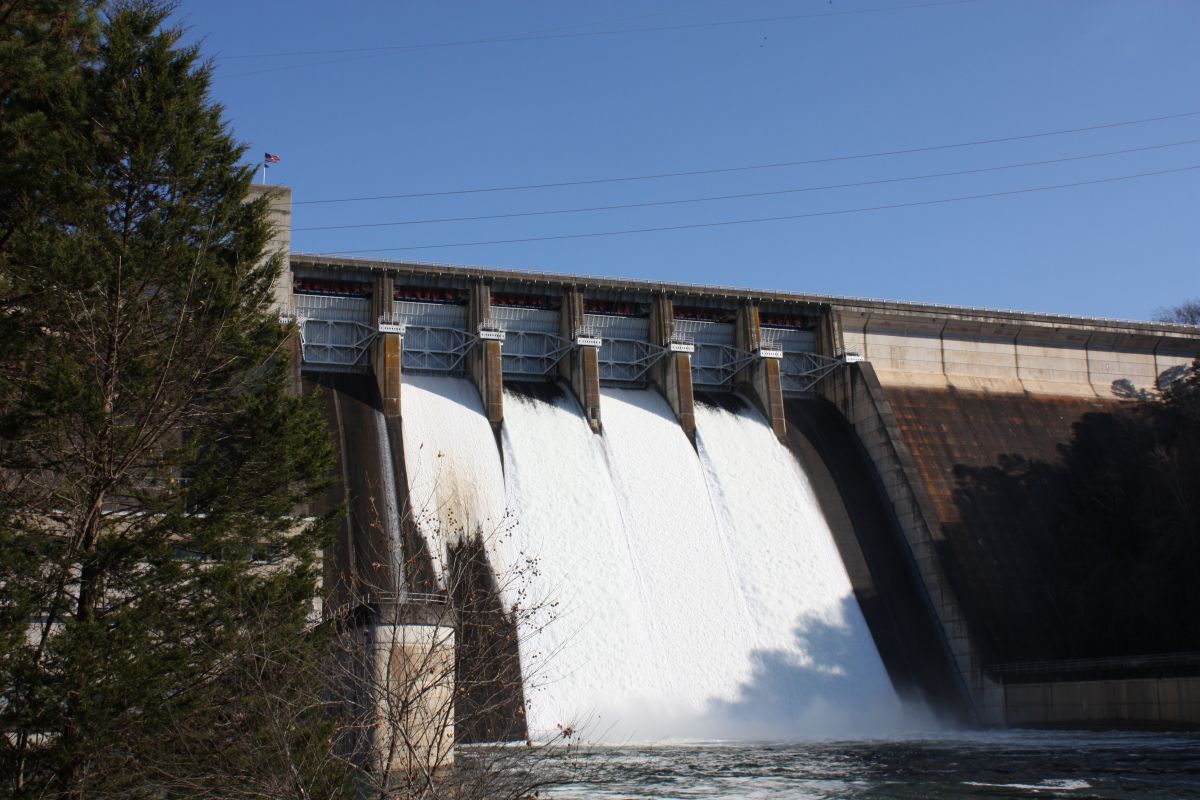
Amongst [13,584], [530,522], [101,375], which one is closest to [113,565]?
[13,584]

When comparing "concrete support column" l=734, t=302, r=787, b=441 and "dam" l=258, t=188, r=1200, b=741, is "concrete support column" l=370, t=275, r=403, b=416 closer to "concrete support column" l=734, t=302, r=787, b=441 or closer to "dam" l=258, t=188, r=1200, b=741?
"dam" l=258, t=188, r=1200, b=741

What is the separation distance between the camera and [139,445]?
9.63m

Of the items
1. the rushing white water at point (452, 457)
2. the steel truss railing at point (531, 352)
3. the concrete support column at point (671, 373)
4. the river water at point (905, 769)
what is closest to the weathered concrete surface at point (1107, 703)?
the river water at point (905, 769)

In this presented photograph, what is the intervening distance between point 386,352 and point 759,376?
34.7 feet

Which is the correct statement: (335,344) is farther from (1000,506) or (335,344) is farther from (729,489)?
(1000,506)

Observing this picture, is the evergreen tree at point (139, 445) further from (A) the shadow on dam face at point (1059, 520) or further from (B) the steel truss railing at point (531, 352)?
(A) the shadow on dam face at point (1059, 520)

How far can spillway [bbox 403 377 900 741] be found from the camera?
2419 centimetres

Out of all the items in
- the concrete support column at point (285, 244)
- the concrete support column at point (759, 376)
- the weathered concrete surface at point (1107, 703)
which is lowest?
the weathered concrete surface at point (1107, 703)

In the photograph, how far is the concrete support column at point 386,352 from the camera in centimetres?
2759

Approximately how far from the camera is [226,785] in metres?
8.01

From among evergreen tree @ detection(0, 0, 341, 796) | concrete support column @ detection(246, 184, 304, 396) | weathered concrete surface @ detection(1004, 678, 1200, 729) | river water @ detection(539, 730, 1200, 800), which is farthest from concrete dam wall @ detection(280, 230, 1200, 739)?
evergreen tree @ detection(0, 0, 341, 796)

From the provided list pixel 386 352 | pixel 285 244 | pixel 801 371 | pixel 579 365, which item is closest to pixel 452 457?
pixel 386 352

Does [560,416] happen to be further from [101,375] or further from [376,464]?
[101,375]

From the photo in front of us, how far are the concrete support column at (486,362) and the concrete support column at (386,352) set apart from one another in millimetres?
1992
